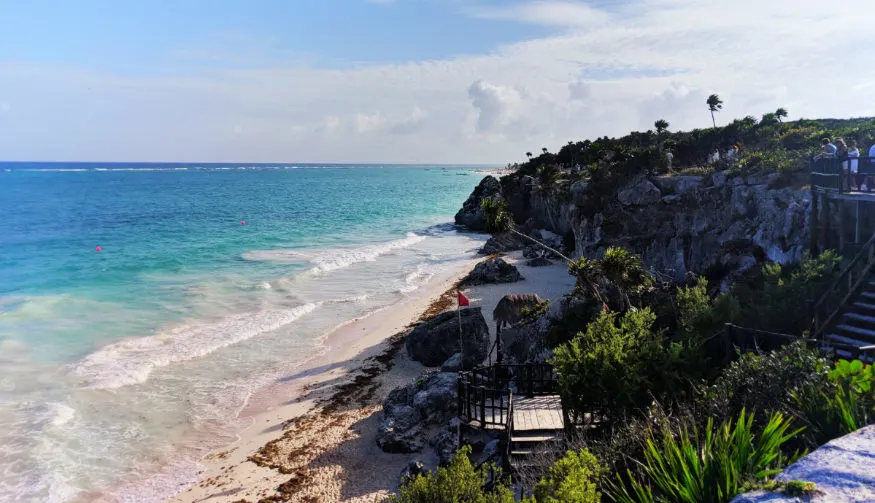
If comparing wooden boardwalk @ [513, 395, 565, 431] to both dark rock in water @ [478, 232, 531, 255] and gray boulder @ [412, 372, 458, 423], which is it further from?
dark rock in water @ [478, 232, 531, 255]

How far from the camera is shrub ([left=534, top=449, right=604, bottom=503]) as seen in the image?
555 cm

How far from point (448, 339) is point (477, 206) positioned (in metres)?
46.7

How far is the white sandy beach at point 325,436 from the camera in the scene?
12.6 meters

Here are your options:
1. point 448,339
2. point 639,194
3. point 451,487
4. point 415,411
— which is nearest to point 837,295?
point 451,487

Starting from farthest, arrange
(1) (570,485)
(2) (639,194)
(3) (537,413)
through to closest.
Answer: (2) (639,194) → (3) (537,413) → (1) (570,485)

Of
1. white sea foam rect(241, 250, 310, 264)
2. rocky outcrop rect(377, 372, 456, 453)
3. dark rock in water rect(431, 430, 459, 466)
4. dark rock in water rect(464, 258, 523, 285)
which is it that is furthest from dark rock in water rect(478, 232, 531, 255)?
dark rock in water rect(431, 430, 459, 466)

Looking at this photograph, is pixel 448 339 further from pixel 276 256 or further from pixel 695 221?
pixel 276 256

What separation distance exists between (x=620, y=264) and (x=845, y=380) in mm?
9590

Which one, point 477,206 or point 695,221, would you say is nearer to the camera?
point 695,221

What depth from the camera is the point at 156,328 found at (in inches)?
967

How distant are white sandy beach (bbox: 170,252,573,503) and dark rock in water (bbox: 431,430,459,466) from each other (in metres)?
0.34

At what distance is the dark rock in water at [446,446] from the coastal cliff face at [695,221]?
10600 millimetres

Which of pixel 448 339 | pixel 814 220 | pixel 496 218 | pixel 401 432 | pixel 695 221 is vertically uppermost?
pixel 814 220

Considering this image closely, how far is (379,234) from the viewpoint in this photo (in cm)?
5828
